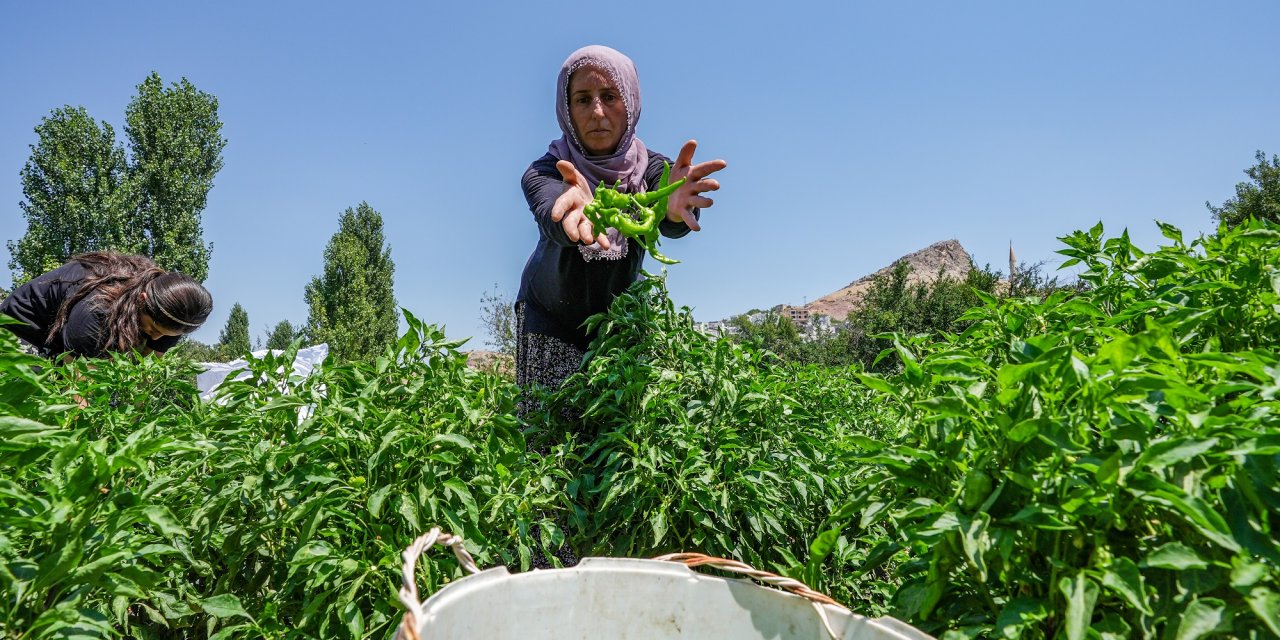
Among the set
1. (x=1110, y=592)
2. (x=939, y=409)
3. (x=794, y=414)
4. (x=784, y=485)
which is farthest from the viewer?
(x=794, y=414)

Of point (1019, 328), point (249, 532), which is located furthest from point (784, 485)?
point (249, 532)

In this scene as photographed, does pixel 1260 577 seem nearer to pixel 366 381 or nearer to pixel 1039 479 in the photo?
pixel 1039 479

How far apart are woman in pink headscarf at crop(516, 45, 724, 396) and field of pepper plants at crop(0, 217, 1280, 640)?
1.84ft

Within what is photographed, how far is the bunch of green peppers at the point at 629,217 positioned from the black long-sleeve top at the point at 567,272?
0.39 meters

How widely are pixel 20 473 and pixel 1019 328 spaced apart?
1.84 metres

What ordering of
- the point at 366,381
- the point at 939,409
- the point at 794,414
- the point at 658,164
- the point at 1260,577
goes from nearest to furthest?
the point at 1260,577 → the point at 939,409 → the point at 366,381 → the point at 794,414 → the point at 658,164

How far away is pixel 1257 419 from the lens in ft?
2.81

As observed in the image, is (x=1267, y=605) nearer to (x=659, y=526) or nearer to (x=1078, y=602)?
(x=1078, y=602)

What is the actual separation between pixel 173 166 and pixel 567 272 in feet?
68.8

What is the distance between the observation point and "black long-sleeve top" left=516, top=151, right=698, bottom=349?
8.82 ft

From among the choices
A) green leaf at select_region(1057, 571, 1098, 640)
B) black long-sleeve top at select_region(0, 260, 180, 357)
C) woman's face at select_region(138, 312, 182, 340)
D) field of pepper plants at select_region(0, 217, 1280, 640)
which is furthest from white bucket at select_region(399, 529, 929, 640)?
woman's face at select_region(138, 312, 182, 340)

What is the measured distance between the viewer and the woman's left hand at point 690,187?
2482 mm

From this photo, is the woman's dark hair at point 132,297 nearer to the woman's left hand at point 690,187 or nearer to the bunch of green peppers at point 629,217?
the bunch of green peppers at point 629,217

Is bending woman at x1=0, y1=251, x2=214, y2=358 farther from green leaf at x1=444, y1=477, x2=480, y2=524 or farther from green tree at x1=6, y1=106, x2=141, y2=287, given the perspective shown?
green tree at x1=6, y1=106, x2=141, y2=287
